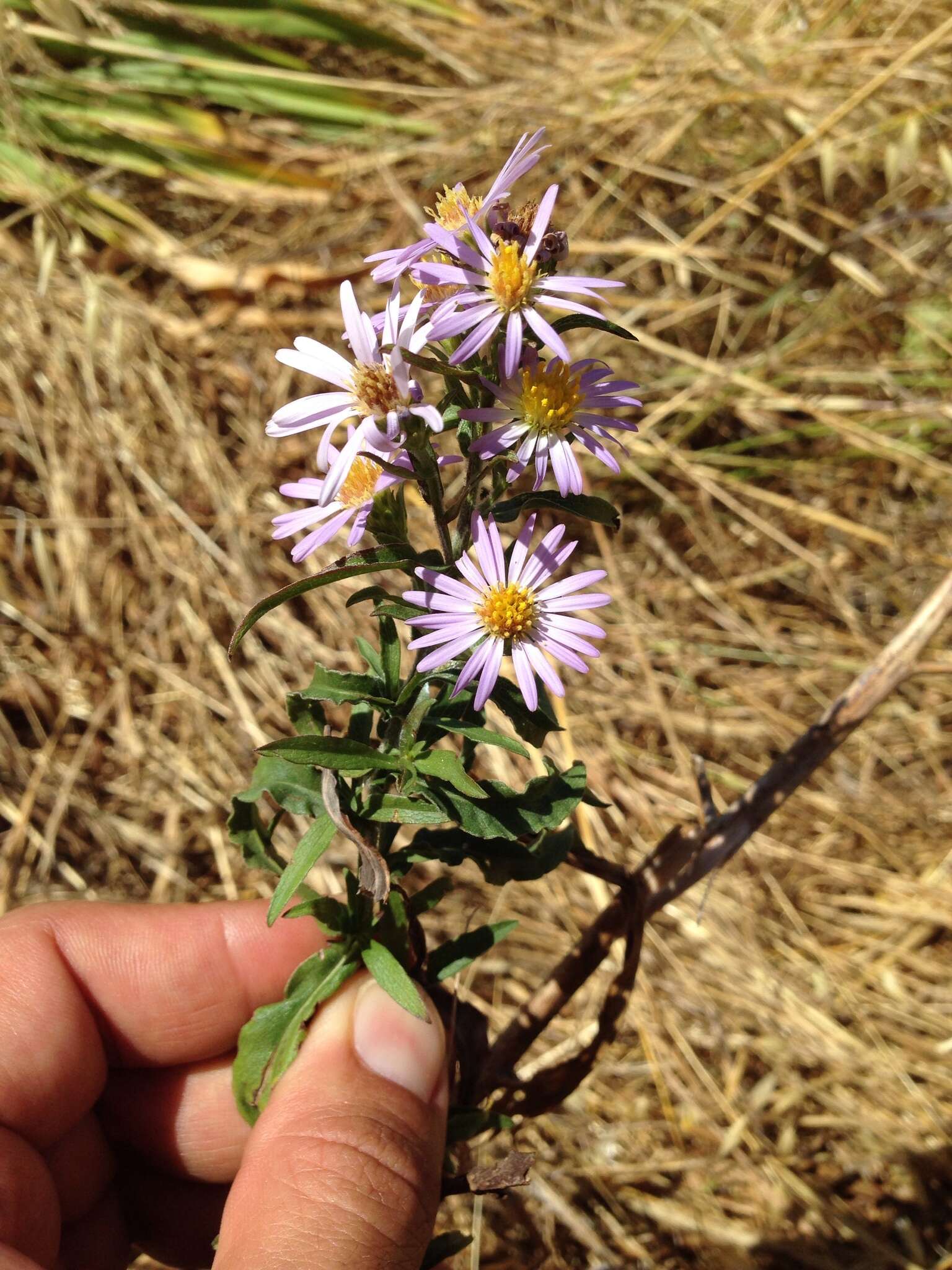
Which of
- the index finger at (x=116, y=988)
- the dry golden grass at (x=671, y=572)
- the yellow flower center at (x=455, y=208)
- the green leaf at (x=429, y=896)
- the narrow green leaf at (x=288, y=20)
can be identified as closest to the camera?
the yellow flower center at (x=455, y=208)

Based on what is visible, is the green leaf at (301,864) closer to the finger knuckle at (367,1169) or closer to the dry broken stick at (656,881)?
the finger knuckle at (367,1169)

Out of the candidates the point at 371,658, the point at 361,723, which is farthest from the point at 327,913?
the point at 371,658

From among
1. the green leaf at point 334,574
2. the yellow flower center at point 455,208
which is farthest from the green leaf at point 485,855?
the yellow flower center at point 455,208

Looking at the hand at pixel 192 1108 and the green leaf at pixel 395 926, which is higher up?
the green leaf at pixel 395 926

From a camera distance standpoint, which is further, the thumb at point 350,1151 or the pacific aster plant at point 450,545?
the thumb at point 350,1151

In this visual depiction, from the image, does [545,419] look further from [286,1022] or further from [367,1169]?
[367,1169]

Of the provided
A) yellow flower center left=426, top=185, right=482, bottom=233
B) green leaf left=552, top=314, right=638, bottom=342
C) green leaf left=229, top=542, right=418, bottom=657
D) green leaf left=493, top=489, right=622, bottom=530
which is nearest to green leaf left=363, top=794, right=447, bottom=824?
green leaf left=229, top=542, right=418, bottom=657

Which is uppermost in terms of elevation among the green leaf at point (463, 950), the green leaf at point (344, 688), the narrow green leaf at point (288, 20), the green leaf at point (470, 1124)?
the narrow green leaf at point (288, 20)

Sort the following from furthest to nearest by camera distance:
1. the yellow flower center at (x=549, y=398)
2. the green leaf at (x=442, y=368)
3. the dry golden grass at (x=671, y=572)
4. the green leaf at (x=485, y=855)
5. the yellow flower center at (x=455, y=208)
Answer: the dry golden grass at (x=671, y=572)
the green leaf at (x=485, y=855)
the yellow flower center at (x=455, y=208)
the yellow flower center at (x=549, y=398)
the green leaf at (x=442, y=368)
